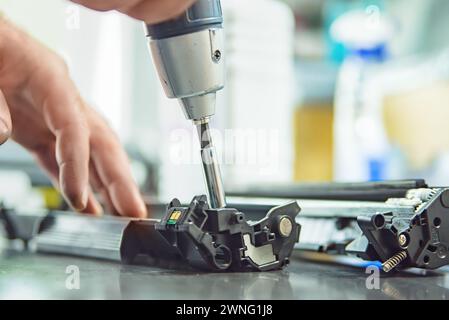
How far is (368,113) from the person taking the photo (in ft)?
8.94

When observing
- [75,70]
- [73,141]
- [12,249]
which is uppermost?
[75,70]

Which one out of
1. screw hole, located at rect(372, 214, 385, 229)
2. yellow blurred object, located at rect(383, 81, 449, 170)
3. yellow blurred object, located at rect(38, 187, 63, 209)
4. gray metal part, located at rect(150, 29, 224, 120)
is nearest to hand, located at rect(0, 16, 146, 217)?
→ gray metal part, located at rect(150, 29, 224, 120)

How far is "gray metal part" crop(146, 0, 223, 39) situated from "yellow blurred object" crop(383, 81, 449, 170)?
221 cm

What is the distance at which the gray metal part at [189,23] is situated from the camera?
57 cm

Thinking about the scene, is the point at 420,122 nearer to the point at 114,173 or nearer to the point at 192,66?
the point at 114,173

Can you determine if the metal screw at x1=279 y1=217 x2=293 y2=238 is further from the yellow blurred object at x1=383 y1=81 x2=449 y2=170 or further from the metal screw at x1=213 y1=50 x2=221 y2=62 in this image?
the yellow blurred object at x1=383 y1=81 x2=449 y2=170

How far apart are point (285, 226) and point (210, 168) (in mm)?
104

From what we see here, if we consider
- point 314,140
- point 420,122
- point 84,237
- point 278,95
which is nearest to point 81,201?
point 84,237

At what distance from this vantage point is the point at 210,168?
0.65m

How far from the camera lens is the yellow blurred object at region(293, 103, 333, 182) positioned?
11.9 feet
